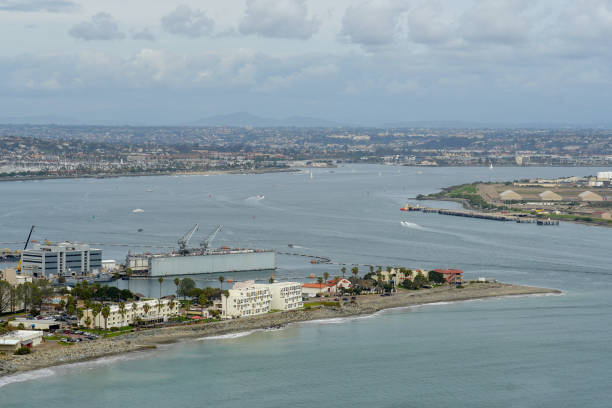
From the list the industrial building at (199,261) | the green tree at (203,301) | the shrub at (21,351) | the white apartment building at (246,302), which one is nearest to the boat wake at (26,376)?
the shrub at (21,351)

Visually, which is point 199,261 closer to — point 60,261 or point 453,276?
point 60,261

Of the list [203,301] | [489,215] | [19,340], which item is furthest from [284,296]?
[489,215]

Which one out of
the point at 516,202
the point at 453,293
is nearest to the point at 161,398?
the point at 453,293

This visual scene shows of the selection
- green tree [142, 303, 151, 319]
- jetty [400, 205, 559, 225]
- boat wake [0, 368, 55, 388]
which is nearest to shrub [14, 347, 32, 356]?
boat wake [0, 368, 55, 388]

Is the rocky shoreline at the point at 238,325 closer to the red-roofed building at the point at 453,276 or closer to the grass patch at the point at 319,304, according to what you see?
the grass patch at the point at 319,304

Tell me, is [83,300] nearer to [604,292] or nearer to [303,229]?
[604,292]

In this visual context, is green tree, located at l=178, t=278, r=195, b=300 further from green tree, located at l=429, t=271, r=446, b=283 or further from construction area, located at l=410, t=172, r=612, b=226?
construction area, located at l=410, t=172, r=612, b=226
